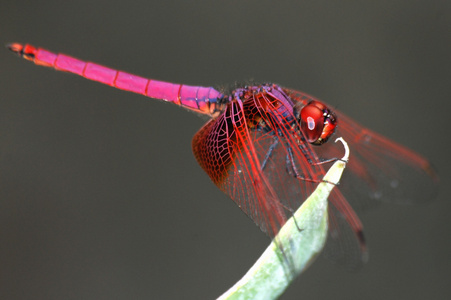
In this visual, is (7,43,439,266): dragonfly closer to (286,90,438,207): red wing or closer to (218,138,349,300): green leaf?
(286,90,438,207): red wing

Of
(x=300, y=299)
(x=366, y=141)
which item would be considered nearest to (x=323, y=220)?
(x=366, y=141)

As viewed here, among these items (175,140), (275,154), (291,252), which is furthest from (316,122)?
(175,140)

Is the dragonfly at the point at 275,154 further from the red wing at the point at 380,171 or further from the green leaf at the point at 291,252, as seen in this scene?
the green leaf at the point at 291,252

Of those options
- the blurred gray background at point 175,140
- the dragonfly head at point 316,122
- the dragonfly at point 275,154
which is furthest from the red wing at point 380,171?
the blurred gray background at point 175,140

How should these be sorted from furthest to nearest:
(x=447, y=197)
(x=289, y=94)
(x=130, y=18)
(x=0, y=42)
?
1. (x=130, y=18)
2. (x=0, y=42)
3. (x=447, y=197)
4. (x=289, y=94)

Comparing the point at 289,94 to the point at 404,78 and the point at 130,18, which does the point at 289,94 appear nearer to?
the point at 404,78

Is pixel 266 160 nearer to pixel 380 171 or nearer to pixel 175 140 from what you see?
pixel 380 171
